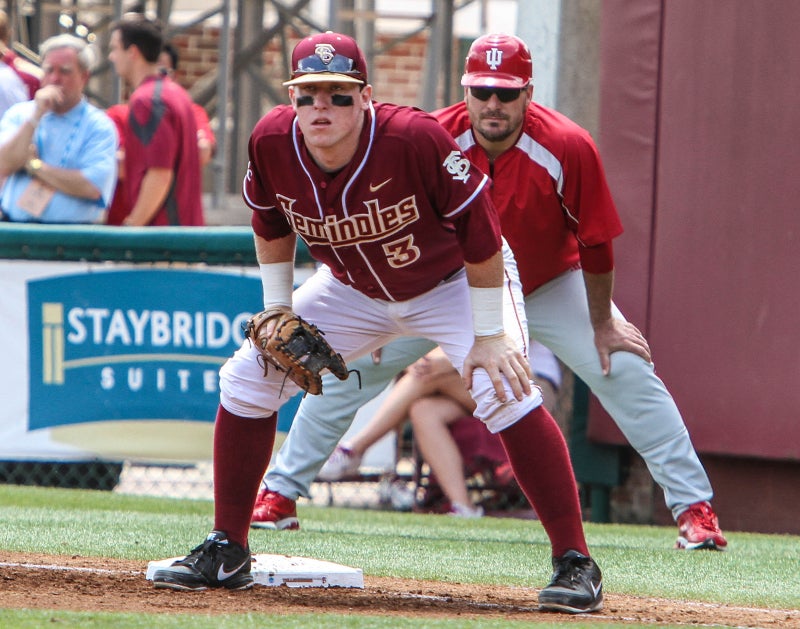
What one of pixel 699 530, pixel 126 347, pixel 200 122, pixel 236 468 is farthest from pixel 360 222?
pixel 200 122

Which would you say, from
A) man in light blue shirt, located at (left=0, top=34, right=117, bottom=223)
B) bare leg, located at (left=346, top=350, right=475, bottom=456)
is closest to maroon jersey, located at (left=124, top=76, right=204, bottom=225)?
man in light blue shirt, located at (left=0, top=34, right=117, bottom=223)

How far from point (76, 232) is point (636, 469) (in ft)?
10.4

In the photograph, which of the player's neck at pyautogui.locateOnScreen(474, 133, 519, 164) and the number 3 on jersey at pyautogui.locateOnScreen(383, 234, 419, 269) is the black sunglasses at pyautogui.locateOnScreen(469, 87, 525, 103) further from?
the number 3 on jersey at pyautogui.locateOnScreen(383, 234, 419, 269)

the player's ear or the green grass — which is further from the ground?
the player's ear

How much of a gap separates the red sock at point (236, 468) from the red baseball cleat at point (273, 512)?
5.15 feet

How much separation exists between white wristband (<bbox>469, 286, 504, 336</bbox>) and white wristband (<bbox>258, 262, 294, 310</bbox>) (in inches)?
25.0

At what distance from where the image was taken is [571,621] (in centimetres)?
371

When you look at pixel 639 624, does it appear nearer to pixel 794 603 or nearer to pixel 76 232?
pixel 794 603

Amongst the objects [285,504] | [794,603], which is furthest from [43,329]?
[794,603]

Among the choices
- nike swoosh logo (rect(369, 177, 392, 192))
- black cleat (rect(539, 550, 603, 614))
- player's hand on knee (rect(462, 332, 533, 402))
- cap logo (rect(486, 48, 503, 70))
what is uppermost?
cap logo (rect(486, 48, 503, 70))

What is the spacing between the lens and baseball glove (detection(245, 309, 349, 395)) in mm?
4035

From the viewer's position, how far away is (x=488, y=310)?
156 inches

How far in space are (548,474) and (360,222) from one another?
0.88 meters

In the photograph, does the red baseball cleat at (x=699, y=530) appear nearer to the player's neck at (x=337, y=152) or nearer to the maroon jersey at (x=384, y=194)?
the maroon jersey at (x=384, y=194)
